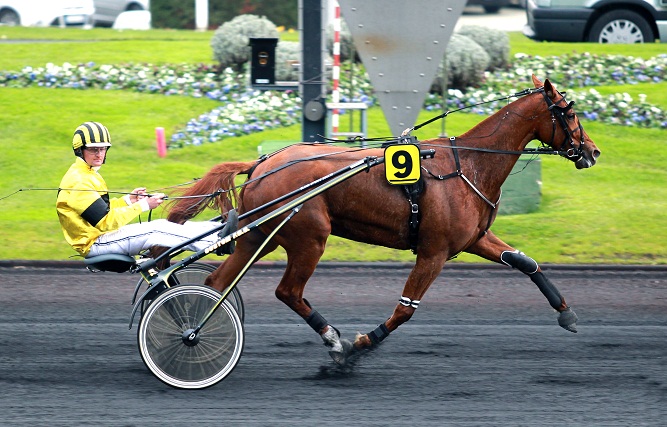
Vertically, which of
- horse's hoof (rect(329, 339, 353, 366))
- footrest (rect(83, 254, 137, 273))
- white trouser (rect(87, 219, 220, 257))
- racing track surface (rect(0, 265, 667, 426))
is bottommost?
racing track surface (rect(0, 265, 667, 426))

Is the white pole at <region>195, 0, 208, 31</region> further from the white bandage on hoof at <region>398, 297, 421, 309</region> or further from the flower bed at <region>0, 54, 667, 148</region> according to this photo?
the white bandage on hoof at <region>398, 297, 421, 309</region>

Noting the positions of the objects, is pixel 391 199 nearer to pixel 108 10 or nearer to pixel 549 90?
pixel 549 90

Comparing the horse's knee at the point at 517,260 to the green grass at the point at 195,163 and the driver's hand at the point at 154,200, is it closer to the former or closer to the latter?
the driver's hand at the point at 154,200

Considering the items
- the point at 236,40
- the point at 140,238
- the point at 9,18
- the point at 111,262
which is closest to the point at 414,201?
the point at 140,238

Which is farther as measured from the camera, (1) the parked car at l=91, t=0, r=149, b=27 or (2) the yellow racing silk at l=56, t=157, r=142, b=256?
(1) the parked car at l=91, t=0, r=149, b=27

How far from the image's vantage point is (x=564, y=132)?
6602mm

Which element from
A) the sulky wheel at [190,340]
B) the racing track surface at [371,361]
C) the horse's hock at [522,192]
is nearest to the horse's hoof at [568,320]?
the racing track surface at [371,361]

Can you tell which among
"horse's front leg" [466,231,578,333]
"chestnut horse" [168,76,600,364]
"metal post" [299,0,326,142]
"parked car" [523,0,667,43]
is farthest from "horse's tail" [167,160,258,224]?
"parked car" [523,0,667,43]

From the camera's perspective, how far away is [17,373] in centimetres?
629

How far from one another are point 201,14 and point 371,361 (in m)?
17.2

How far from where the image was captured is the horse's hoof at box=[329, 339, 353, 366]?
21.0 feet

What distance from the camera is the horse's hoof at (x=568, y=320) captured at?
6965 millimetres

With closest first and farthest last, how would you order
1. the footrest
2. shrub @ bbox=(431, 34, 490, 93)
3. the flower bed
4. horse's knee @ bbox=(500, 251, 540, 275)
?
the footrest
horse's knee @ bbox=(500, 251, 540, 275)
the flower bed
shrub @ bbox=(431, 34, 490, 93)

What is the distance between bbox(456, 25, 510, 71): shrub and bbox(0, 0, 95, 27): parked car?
37.0 feet
